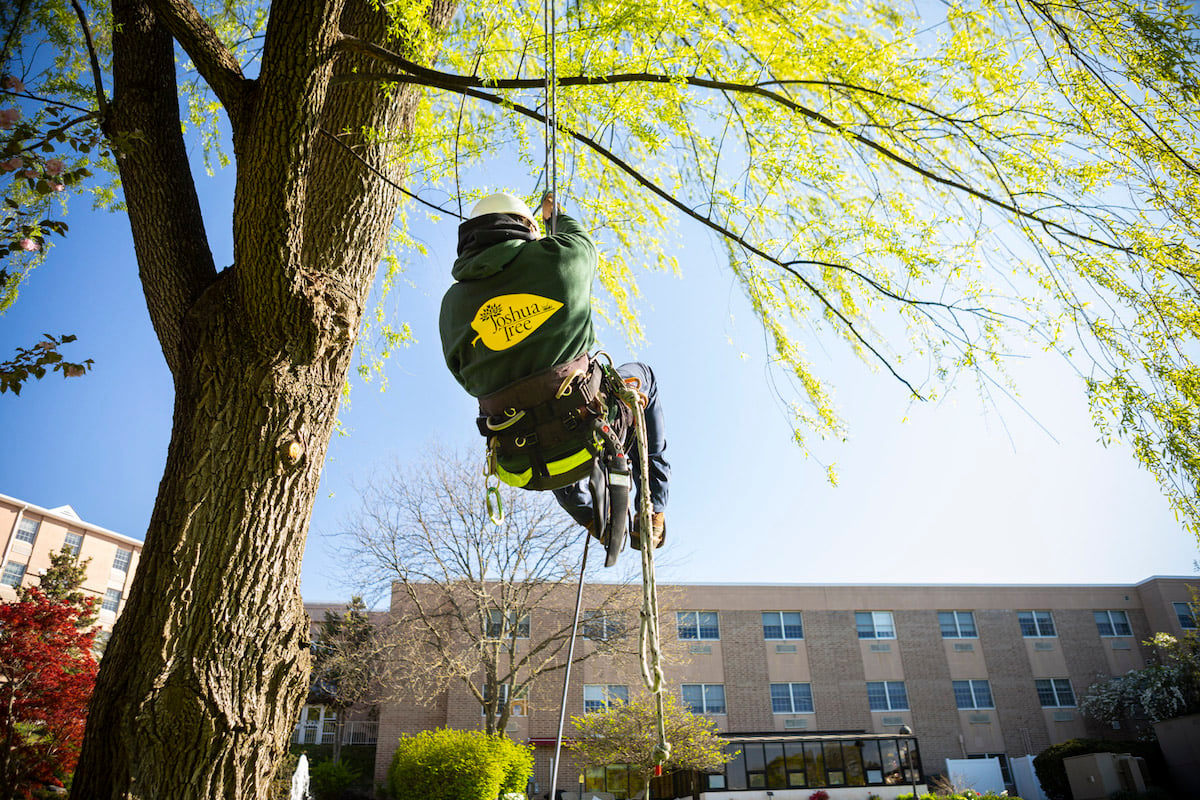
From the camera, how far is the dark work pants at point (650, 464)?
137 inches

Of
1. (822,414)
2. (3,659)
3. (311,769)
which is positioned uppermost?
(822,414)

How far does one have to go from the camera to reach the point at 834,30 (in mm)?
4566

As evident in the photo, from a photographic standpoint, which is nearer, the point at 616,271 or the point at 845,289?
the point at 845,289

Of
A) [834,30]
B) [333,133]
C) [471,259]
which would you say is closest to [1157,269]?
[834,30]

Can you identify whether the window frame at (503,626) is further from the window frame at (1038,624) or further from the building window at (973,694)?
the window frame at (1038,624)

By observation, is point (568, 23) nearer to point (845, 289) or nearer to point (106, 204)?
point (845, 289)

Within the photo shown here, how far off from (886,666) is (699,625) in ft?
26.3

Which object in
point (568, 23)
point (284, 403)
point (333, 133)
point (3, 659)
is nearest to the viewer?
point (284, 403)

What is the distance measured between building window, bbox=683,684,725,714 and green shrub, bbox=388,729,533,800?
10501 millimetres

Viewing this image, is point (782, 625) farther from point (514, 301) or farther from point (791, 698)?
point (514, 301)

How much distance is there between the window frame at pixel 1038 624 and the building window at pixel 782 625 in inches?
390

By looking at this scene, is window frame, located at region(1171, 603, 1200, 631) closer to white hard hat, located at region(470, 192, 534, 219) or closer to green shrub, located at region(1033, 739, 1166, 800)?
green shrub, located at region(1033, 739, 1166, 800)

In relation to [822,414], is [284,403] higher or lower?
lower

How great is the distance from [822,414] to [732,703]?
2714 cm
